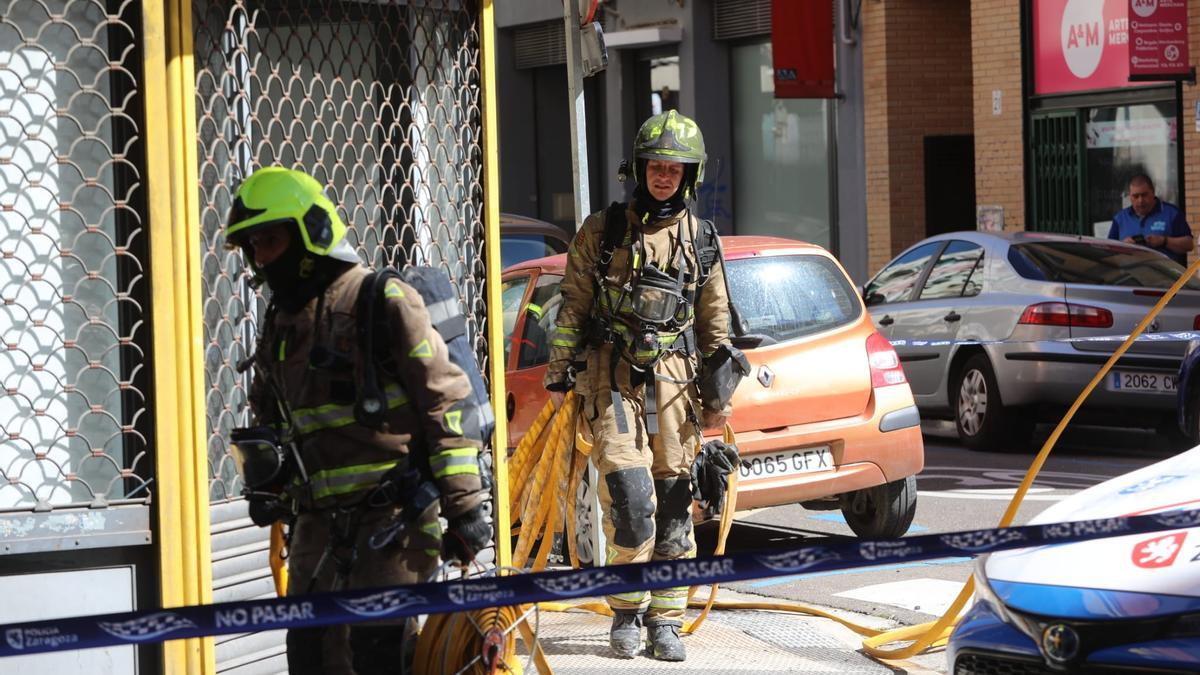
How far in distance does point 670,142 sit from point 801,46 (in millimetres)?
16397

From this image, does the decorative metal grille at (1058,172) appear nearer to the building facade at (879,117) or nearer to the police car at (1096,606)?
the building facade at (879,117)

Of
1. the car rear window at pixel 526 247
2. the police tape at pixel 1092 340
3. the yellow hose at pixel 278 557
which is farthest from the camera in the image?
the car rear window at pixel 526 247

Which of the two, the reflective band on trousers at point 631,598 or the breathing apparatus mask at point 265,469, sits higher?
the breathing apparatus mask at point 265,469

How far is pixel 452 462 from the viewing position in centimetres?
433

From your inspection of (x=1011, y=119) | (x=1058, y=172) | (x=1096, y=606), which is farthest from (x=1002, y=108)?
(x=1096, y=606)

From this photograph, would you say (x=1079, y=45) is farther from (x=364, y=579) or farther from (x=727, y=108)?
(x=364, y=579)

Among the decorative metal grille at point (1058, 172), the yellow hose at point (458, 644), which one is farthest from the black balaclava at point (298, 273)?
the decorative metal grille at point (1058, 172)

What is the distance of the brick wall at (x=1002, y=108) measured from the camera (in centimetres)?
2064

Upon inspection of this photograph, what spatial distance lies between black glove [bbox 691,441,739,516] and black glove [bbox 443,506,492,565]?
271cm

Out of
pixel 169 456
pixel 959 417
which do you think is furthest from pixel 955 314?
pixel 169 456

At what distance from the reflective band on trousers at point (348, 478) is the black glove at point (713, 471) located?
2.72 metres

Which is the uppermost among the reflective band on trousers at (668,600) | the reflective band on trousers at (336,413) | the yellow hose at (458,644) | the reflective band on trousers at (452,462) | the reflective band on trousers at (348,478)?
the reflective band on trousers at (336,413)

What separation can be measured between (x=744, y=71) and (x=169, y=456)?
20.5 metres

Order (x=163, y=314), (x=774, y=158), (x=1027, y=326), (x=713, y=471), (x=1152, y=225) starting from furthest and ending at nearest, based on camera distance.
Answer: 1. (x=774, y=158)
2. (x=1152, y=225)
3. (x=1027, y=326)
4. (x=713, y=471)
5. (x=163, y=314)
